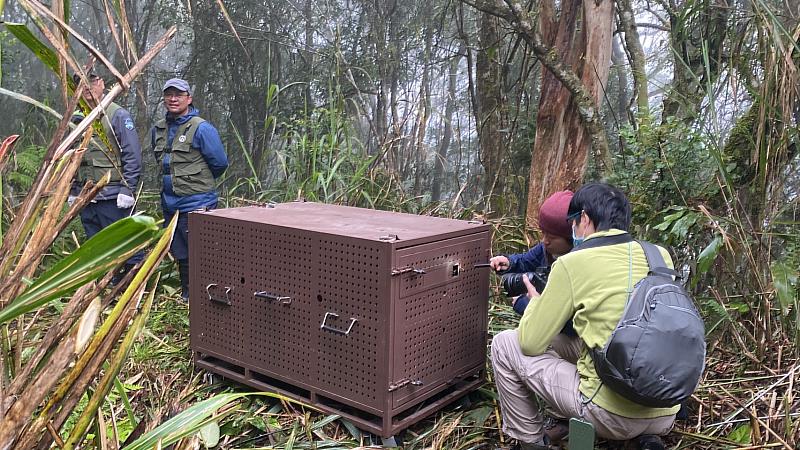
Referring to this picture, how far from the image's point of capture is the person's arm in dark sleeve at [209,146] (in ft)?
13.5

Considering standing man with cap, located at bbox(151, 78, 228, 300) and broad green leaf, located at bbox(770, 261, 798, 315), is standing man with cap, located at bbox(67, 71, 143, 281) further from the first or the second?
broad green leaf, located at bbox(770, 261, 798, 315)

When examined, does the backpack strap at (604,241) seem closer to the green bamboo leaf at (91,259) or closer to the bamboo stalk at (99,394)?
the bamboo stalk at (99,394)

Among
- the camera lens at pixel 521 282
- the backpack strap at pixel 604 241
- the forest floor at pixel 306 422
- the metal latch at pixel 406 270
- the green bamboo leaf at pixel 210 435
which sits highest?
the backpack strap at pixel 604 241

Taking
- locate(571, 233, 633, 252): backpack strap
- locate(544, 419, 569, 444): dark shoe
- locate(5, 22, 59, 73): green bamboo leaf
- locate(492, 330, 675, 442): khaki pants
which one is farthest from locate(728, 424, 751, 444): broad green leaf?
locate(5, 22, 59, 73): green bamboo leaf

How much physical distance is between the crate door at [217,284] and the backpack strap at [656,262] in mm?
1612

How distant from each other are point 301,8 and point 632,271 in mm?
8357

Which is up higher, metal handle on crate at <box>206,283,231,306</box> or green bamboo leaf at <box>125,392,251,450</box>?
green bamboo leaf at <box>125,392,251,450</box>

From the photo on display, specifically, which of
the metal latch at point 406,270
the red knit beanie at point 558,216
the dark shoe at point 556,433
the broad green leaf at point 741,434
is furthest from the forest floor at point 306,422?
the red knit beanie at point 558,216

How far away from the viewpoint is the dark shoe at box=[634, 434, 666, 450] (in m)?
2.22

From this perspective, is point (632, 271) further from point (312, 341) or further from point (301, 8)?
point (301, 8)

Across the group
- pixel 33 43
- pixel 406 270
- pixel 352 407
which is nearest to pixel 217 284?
pixel 352 407

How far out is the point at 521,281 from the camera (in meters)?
2.73

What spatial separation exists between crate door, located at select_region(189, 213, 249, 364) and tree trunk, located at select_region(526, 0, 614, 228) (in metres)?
2.16

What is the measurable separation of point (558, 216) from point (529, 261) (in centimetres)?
44
